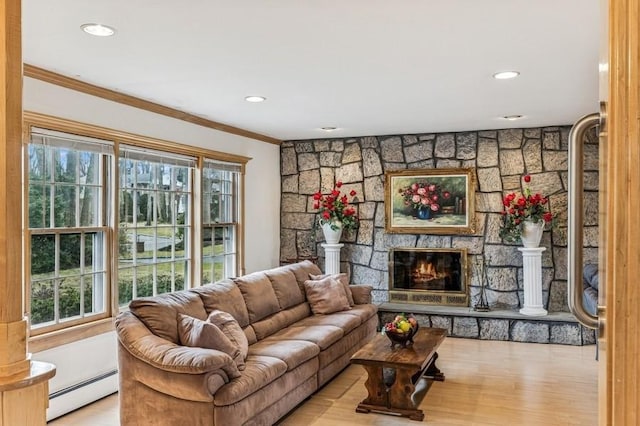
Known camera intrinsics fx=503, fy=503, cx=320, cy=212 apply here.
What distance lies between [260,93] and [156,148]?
121 centimetres

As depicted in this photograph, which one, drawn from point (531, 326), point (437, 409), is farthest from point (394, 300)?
point (437, 409)

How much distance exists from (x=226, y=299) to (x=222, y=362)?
3.73 ft

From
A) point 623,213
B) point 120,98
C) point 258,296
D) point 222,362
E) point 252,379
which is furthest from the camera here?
point 258,296

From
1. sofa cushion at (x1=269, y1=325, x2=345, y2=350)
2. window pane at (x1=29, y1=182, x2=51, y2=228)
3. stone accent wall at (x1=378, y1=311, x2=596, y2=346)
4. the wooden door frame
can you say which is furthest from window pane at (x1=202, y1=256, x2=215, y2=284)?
the wooden door frame

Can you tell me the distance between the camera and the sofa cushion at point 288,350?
3635 mm

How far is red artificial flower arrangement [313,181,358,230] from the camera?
6559mm

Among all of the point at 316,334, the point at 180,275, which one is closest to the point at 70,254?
the point at 180,275

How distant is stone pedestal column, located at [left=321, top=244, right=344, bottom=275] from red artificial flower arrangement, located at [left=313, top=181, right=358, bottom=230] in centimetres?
27

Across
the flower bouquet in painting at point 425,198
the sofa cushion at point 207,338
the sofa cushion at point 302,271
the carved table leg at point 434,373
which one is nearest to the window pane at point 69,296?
the sofa cushion at point 207,338

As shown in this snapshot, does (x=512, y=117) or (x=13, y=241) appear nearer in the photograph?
(x=13, y=241)

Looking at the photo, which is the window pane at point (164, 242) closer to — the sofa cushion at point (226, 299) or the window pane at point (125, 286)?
the window pane at point (125, 286)

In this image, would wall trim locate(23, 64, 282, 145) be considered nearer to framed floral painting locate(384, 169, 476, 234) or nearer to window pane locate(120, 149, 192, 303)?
window pane locate(120, 149, 192, 303)

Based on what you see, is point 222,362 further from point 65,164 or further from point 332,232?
point 332,232

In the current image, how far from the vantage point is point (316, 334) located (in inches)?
168
